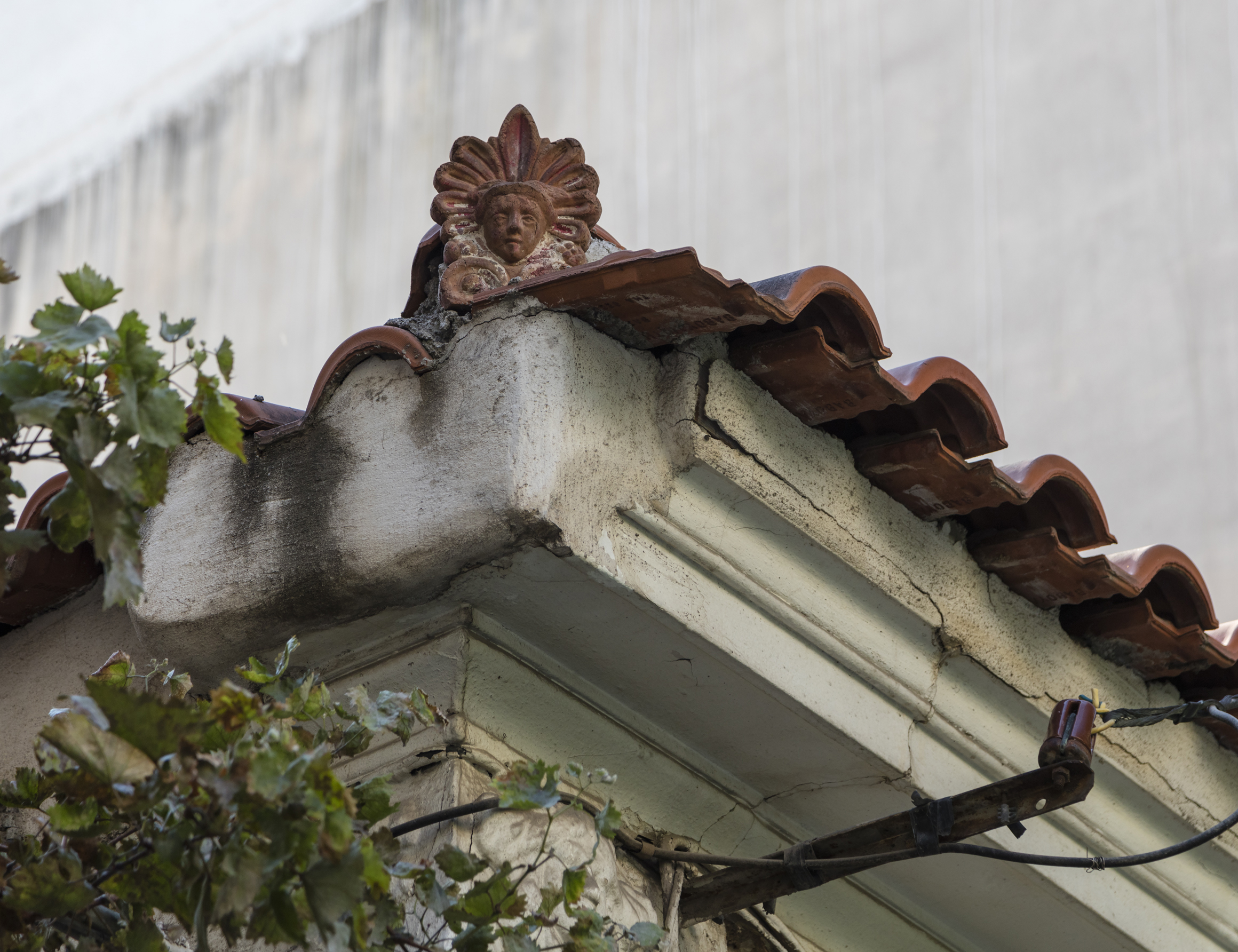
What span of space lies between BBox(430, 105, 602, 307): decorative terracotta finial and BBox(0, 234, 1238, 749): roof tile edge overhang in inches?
3.3

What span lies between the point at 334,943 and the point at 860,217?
8.92 m

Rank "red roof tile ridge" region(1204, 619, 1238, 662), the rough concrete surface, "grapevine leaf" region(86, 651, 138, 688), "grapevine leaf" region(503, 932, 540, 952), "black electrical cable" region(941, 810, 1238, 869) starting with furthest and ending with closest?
1. "red roof tile ridge" region(1204, 619, 1238, 662)
2. the rough concrete surface
3. "black electrical cable" region(941, 810, 1238, 869)
4. "grapevine leaf" region(86, 651, 138, 688)
5. "grapevine leaf" region(503, 932, 540, 952)

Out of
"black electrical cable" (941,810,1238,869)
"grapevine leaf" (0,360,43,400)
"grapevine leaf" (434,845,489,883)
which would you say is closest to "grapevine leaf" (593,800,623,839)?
"grapevine leaf" (434,845,489,883)

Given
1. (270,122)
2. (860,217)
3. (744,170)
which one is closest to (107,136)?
(270,122)

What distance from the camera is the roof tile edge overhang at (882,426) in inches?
88.1

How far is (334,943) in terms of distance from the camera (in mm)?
1423

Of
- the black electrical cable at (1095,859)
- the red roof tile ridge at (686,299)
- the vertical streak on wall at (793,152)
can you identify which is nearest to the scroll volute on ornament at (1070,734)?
the black electrical cable at (1095,859)

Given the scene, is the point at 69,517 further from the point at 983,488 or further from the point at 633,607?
the point at 983,488

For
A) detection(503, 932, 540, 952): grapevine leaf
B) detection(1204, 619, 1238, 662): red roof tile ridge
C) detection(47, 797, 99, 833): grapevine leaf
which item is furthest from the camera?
detection(1204, 619, 1238, 662): red roof tile ridge

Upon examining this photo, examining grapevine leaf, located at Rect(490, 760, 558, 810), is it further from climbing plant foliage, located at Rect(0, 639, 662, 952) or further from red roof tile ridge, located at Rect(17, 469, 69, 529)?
red roof tile ridge, located at Rect(17, 469, 69, 529)

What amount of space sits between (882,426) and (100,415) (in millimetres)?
1453

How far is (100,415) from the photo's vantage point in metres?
1.43

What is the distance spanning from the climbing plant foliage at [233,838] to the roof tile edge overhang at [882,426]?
65 cm

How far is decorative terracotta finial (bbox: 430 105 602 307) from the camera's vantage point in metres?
2.44
